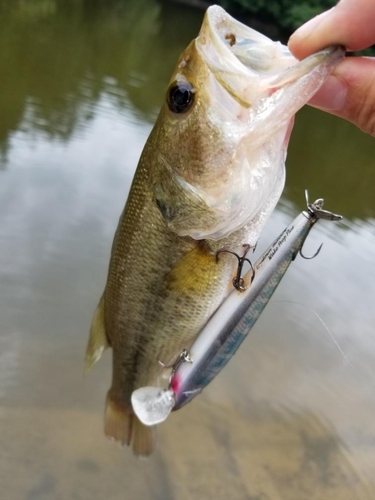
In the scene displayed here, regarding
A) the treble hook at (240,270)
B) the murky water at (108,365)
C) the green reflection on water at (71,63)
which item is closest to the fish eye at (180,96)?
the treble hook at (240,270)

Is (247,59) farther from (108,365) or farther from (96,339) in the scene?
(108,365)

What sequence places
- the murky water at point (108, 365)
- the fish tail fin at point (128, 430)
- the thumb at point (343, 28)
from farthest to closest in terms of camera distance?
the murky water at point (108, 365) → the fish tail fin at point (128, 430) → the thumb at point (343, 28)

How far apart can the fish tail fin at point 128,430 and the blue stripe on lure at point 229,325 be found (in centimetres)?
56

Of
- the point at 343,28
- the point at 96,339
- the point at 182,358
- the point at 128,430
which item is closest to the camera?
the point at 343,28

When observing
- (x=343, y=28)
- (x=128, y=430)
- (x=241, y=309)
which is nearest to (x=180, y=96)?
(x=343, y=28)

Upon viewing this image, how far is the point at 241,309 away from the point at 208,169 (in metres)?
0.43

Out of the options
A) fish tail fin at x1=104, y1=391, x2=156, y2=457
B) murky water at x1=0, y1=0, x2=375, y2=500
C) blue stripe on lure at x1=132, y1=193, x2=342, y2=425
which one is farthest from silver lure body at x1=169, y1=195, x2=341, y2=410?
murky water at x1=0, y1=0, x2=375, y2=500

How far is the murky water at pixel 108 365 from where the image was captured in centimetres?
326

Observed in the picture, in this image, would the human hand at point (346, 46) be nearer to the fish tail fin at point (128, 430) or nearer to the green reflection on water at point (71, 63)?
the fish tail fin at point (128, 430)

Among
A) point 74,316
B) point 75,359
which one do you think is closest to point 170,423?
point 75,359

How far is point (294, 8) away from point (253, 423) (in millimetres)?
31686

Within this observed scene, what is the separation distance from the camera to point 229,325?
1.47 metres

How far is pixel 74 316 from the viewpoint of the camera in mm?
4316

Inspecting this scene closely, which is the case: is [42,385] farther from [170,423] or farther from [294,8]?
[294,8]
